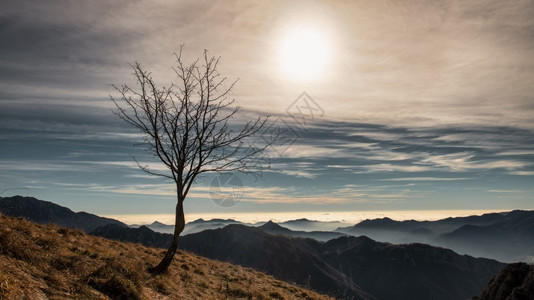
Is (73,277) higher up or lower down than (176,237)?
lower down

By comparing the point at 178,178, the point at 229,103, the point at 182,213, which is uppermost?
the point at 229,103

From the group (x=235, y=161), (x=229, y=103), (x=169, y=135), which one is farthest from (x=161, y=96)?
(x=235, y=161)

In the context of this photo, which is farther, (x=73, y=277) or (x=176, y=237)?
(x=176, y=237)

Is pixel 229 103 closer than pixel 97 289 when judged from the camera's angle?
No

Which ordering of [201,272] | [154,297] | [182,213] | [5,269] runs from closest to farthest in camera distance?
[5,269] → [154,297] → [182,213] → [201,272]

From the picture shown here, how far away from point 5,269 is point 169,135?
8757mm

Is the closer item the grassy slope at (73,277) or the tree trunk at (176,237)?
the grassy slope at (73,277)

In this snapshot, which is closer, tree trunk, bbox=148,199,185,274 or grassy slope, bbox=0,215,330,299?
grassy slope, bbox=0,215,330,299

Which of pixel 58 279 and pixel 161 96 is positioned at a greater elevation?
pixel 161 96

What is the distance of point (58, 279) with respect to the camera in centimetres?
805

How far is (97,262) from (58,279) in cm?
317

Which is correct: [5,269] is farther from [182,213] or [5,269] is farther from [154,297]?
[182,213]

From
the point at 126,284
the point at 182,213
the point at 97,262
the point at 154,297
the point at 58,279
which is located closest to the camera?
the point at 58,279

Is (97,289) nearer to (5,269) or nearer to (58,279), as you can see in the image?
(58,279)
